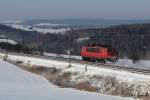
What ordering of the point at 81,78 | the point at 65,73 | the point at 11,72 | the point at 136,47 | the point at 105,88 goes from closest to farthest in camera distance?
1. the point at 105,88
2. the point at 81,78
3. the point at 65,73
4. the point at 11,72
5. the point at 136,47

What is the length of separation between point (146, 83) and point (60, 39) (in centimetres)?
12620

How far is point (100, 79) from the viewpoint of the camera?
44.0m

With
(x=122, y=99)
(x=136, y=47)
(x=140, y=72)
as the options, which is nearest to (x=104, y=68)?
(x=140, y=72)

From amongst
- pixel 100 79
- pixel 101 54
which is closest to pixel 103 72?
pixel 100 79

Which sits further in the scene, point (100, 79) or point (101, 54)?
point (101, 54)

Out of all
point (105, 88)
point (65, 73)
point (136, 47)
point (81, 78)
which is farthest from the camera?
point (136, 47)

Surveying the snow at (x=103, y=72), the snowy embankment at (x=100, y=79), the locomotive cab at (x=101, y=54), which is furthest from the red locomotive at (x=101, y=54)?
the snowy embankment at (x=100, y=79)

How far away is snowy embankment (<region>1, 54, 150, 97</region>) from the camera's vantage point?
3756 centimetres

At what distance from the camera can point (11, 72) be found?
59031mm

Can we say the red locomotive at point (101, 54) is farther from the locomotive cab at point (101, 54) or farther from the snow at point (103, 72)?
the snow at point (103, 72)

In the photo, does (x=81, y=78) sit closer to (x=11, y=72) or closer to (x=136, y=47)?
(x=11, y=72)

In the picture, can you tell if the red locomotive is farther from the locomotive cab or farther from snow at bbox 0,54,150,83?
snow at bbox 0,54,150,83

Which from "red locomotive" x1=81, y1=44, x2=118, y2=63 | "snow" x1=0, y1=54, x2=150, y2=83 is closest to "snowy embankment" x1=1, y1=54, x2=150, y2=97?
"snow" x1=0, y1=54, x2=150, y2=83

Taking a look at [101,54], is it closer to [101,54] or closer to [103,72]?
[101,54]
